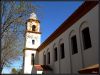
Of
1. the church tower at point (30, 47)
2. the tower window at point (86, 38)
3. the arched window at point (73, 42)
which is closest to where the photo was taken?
the tower window at point (86, 38)

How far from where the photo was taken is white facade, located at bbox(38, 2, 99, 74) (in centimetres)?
1265

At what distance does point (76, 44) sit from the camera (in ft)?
52.5

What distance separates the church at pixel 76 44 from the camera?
12672mm

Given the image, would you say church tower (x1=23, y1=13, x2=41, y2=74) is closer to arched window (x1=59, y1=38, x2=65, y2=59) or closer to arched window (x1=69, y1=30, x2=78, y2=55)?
arched window (x1=59, y1=38, x2=65, y2=59)

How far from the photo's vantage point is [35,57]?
101ft

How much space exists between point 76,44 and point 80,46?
4.12ft

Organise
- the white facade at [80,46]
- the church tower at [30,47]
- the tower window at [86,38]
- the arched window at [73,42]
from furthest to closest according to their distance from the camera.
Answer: the church tower at [30,47] → the arched window at [73,42] → the tower window at [86,38] → the white facade at [80,46]

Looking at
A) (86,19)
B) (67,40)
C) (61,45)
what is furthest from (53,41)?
(86,19)

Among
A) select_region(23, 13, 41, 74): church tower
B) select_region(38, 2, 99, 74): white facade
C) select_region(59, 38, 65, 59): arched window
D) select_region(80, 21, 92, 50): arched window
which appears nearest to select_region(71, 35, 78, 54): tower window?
select_region(38, 2, 99, 74): white facade

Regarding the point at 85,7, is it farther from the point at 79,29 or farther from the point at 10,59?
the point at 10,59

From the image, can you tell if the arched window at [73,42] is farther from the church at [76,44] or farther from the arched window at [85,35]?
the arched window at [85,35]

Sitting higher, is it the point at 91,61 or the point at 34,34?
the point at 34,34

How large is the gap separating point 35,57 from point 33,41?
321 centimetres

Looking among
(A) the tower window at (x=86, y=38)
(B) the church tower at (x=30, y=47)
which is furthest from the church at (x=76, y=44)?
(B) the church tower at (x=30, y=47)
